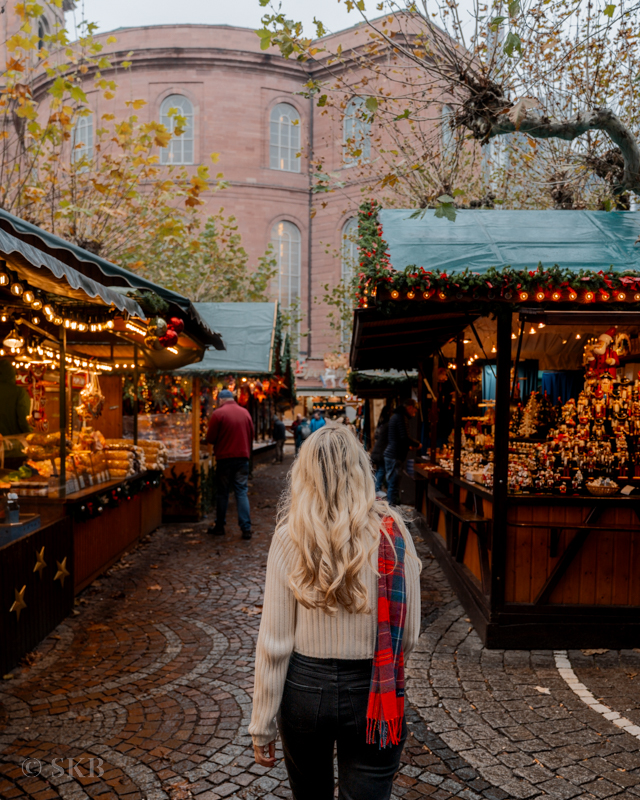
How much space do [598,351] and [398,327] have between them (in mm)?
2185

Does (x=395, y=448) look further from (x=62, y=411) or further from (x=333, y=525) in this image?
(x=333, y=525)

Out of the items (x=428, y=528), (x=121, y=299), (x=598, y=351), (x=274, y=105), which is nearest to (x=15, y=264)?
(x=121, y=299)

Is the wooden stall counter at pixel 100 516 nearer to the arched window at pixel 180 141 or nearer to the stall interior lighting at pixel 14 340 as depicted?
the stall interior lighting at pixel 14 340

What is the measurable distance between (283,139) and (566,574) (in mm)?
36201

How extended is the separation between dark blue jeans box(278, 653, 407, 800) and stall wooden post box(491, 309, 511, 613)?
338cm

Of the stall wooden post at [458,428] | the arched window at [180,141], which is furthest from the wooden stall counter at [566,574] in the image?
the arched window at [180,141]

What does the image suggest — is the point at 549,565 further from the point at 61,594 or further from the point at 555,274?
the point at 61,594

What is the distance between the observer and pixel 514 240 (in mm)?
5766

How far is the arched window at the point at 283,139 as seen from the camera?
3634 cm

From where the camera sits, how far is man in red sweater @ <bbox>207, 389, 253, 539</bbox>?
30.3 feet

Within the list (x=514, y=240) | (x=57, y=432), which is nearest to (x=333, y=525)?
(x=514, y=240)

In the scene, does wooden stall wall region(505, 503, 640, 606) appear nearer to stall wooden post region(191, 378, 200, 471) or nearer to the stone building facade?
stall wooden post region(191, 378, 200, 471)

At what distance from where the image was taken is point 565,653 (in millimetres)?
5039

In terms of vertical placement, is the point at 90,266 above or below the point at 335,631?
above
